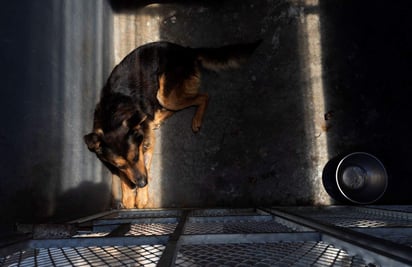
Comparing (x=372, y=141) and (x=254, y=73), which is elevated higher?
(x=254, y=73)

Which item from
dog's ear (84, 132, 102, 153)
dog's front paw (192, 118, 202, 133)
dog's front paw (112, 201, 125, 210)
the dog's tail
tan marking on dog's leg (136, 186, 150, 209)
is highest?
the dog's tail

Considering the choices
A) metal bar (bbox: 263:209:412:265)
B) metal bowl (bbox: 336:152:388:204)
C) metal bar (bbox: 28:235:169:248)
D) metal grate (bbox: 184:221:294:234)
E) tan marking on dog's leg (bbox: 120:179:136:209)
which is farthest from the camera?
tan marking on dog's leg (bbox: 120:179:136:209)

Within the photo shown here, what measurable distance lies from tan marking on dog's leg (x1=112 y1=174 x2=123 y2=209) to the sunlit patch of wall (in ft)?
6.95

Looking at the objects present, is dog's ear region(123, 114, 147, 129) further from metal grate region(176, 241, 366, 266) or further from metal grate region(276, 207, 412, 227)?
metal grate region(176, 241, 366, 266)

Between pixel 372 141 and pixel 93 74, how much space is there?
10.1ft

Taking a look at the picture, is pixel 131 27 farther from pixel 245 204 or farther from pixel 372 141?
pixel 372 141

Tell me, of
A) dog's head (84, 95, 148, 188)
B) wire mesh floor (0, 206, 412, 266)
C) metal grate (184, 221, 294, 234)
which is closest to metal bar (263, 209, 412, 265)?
wire mesh floor (0, 206, 412, 266)

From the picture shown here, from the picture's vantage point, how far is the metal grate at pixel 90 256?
1.16 metres

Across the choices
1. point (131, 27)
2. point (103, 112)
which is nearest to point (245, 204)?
point (103, 112)

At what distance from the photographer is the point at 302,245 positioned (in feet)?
4.55

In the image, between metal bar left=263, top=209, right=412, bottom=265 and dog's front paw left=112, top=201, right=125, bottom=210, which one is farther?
dog's front paw left=112, top=201, right=125, bottom=210

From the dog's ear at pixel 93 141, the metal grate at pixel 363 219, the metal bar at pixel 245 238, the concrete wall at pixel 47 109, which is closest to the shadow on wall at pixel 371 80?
the metal grate at pixel 363 219

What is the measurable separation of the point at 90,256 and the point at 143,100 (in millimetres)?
2322

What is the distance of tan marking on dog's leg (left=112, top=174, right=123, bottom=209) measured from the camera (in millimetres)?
3512
